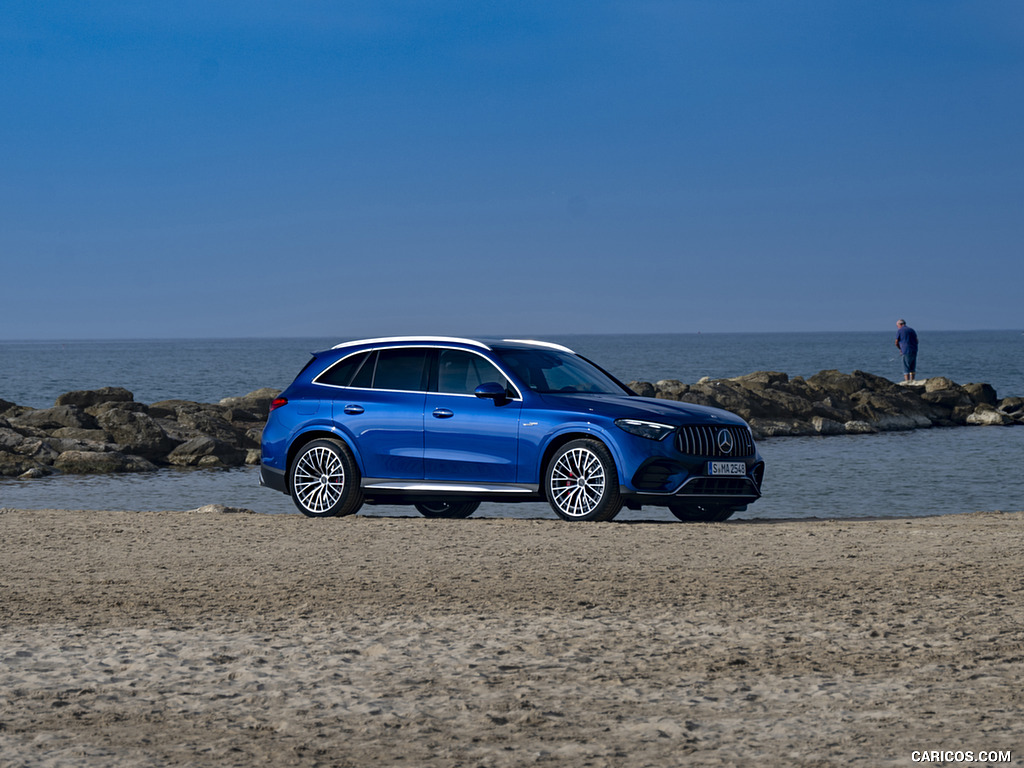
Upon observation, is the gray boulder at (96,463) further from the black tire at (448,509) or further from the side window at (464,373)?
the side window at (464,373)

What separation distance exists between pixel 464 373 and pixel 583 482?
165 cm

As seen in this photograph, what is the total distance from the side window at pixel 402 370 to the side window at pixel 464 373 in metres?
0.20

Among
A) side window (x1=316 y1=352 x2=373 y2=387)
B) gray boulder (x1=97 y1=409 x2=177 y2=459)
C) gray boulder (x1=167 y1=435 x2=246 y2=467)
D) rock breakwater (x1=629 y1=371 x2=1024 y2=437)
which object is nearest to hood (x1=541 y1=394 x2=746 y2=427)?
side window (x1=316 y1=352 x2=373 y2=387)

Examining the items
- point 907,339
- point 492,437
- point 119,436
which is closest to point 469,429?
point 492,437

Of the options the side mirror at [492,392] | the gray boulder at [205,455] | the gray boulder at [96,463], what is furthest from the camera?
the gray boulder at [205,455]

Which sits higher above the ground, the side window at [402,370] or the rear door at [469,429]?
the side window at [402,370]

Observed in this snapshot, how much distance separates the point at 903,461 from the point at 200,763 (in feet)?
71.6

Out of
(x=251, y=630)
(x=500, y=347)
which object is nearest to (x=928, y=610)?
(x=251, y=630)

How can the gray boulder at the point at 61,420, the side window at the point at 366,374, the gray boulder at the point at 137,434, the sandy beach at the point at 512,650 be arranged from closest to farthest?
1. the sandy beach at the point at 512,650
2. the side window at the point at 366,374
3. the gray boulder at the point at 137,434
4. the gray boulder at the point at 61,420

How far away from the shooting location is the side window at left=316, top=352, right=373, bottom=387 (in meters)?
13.4

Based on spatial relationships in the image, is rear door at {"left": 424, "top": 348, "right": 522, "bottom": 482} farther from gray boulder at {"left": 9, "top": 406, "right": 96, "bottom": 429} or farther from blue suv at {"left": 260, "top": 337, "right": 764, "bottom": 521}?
gray boulder at {"left": 9, "top": 406, "right": 96, "bottom": 429}

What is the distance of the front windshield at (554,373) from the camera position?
41.9ft

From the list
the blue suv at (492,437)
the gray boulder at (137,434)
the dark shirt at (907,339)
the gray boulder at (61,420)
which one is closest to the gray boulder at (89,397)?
the gray boulder at (61,420)

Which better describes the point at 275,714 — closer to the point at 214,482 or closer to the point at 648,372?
the point at 214,482
